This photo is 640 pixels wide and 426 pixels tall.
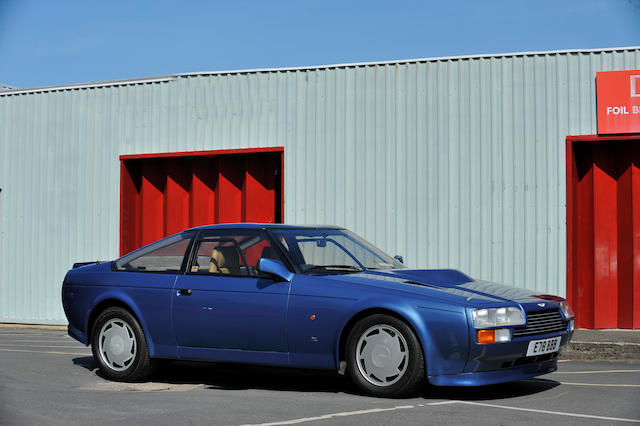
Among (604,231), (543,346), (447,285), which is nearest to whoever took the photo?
(543,346)

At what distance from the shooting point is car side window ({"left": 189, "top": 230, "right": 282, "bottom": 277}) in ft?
25.2

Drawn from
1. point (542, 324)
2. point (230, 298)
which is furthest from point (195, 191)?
point (542, 324)

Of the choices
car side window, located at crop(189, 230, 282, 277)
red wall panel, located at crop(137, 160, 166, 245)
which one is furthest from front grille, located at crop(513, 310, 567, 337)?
red wall panel, located at crop(137, 160, 166, 245)

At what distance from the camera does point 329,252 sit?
7887mm

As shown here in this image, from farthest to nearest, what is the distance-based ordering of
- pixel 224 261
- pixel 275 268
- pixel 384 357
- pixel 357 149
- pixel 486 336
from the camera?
1. pixel 357 149
2. pixel 224 261
3. pixel 275 268
4. pixel 384 357
5. pixel 486 336

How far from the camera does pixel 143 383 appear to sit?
8.09 m

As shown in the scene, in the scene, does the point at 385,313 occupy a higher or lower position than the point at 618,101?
lower

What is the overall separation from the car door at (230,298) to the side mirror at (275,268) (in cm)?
7

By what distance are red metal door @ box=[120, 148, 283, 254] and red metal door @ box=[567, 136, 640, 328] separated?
4923 mm

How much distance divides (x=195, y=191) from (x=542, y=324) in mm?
10022

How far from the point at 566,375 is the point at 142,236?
9.84 metres

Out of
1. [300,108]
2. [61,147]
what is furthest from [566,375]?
[61,147]

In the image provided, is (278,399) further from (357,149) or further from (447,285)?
(357,149)

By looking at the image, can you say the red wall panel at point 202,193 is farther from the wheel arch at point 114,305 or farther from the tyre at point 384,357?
the tyre at point 384,357
